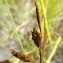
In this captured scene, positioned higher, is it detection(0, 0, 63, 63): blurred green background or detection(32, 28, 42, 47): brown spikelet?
detection(32, 28, 42, 47): brown spikelet

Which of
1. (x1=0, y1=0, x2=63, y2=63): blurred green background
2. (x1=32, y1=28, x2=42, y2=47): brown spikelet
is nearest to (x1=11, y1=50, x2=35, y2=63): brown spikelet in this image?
(x1=32, y1=28, x2=42, y2=47): brown spikelet

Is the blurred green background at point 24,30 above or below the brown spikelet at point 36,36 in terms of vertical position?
below

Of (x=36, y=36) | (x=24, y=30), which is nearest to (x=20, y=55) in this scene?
(x=36, y=36)

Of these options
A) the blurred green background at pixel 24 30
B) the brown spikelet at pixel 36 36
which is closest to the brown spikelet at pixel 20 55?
the brown spikelet at pixel 36 36

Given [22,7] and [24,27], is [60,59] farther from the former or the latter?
[22,7]

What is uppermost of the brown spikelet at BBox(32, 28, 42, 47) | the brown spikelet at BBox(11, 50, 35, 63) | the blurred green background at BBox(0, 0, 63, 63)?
the brown spikelet at BBox(32, 28, 42, 47)

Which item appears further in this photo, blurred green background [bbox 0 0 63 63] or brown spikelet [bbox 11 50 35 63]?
blurred green background [bbox 0 0 63 63]

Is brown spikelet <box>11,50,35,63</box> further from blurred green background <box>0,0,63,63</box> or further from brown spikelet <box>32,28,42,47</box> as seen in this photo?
blurred green background <box>0,0,63,63</box>

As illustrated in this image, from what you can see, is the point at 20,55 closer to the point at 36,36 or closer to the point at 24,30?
the point at 36,36

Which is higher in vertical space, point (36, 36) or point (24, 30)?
point (36, 36)

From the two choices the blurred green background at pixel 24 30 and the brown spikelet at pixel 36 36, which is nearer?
the brown spikelet at pixel 36 36

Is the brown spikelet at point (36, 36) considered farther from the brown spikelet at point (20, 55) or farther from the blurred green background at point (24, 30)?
the blurred green background at point (24, 30)
